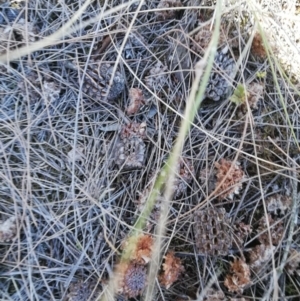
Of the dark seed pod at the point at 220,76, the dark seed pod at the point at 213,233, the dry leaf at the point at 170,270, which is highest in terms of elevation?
the dark seed pod at the point at 220,76

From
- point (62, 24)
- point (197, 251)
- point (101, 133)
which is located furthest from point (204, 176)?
point (62, 24)

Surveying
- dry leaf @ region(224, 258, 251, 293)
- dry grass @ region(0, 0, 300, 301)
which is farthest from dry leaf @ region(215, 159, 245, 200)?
dry leaf @ region(224, 258, 251, 293)

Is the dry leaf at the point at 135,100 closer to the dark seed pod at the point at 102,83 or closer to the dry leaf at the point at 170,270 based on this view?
the dark seed pod at the point at 102,83

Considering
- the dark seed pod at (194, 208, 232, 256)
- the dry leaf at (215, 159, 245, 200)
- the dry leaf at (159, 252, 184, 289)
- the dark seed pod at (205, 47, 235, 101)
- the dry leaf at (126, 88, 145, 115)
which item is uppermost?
the dark seed pod at (205, 47, 235, 101)

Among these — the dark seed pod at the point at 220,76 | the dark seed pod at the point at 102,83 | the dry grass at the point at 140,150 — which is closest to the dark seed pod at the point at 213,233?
the dry grass at the point at 140,150

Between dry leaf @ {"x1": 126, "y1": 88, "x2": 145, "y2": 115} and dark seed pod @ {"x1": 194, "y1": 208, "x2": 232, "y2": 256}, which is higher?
dry leaf @ {"x1": 126, "y1": 88, "x2": 145, "y2": 115}

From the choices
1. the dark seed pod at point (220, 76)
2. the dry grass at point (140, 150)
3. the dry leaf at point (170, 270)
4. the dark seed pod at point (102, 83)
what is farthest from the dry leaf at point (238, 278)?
the dark seed pod at point (102, 83)

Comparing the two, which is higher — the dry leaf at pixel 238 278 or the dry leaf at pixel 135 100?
the dry leaf at pixel 135 100

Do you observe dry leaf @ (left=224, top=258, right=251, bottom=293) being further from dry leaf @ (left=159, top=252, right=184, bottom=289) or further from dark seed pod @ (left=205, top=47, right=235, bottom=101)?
dark seed pod @ (left=205, top=47, right=235, bottom=101)
